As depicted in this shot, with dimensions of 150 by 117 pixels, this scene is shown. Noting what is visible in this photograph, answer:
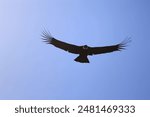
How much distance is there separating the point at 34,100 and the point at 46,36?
2.00 feet

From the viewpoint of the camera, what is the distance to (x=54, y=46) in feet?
11.0

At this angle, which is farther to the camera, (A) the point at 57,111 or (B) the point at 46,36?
(B) the point at 46,36

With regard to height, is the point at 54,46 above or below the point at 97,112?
above

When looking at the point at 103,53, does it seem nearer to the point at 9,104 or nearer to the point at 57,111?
the point at 57,111

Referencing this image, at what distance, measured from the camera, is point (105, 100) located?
3.12m

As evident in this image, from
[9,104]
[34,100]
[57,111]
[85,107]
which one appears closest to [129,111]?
[85,107]

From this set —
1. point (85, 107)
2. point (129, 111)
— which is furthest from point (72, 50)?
point (129, 111)

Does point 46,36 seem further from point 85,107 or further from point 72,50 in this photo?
point 85,107

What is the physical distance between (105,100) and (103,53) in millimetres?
502

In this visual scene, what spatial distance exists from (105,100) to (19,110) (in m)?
0.76

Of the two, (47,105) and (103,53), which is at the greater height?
(103,53)

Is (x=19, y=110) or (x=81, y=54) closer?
(x=19, y=110)

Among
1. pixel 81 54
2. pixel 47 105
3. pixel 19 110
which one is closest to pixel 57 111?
pixel 47 105

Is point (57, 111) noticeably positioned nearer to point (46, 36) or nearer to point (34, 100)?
point (34, 100)
